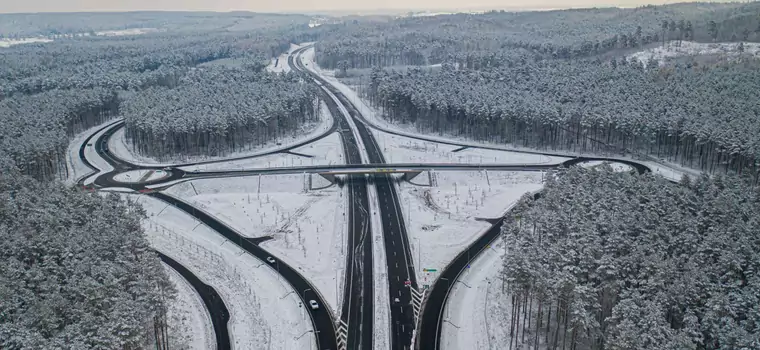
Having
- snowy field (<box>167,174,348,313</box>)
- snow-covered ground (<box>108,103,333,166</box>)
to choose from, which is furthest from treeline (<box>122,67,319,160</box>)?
snowy field (<box>167,174,348,313</box>)

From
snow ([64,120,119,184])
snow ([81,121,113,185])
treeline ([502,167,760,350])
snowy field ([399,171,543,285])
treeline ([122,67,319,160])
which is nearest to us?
treeline ([502,167,760,350])

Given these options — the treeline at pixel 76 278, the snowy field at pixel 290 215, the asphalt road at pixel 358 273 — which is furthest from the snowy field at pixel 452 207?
the treeline at pixel 76 278

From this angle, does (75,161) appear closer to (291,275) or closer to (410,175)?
Result: (410,175)

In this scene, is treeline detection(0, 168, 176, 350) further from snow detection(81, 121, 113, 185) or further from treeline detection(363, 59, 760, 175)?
treeline detection(363, 59, 760, 175)

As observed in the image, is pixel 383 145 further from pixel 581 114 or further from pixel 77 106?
pixel 77 106

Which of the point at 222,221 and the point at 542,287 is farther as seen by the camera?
the point at 222,221

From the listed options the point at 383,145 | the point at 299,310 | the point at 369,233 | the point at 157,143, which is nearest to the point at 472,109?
the point at 383,145
